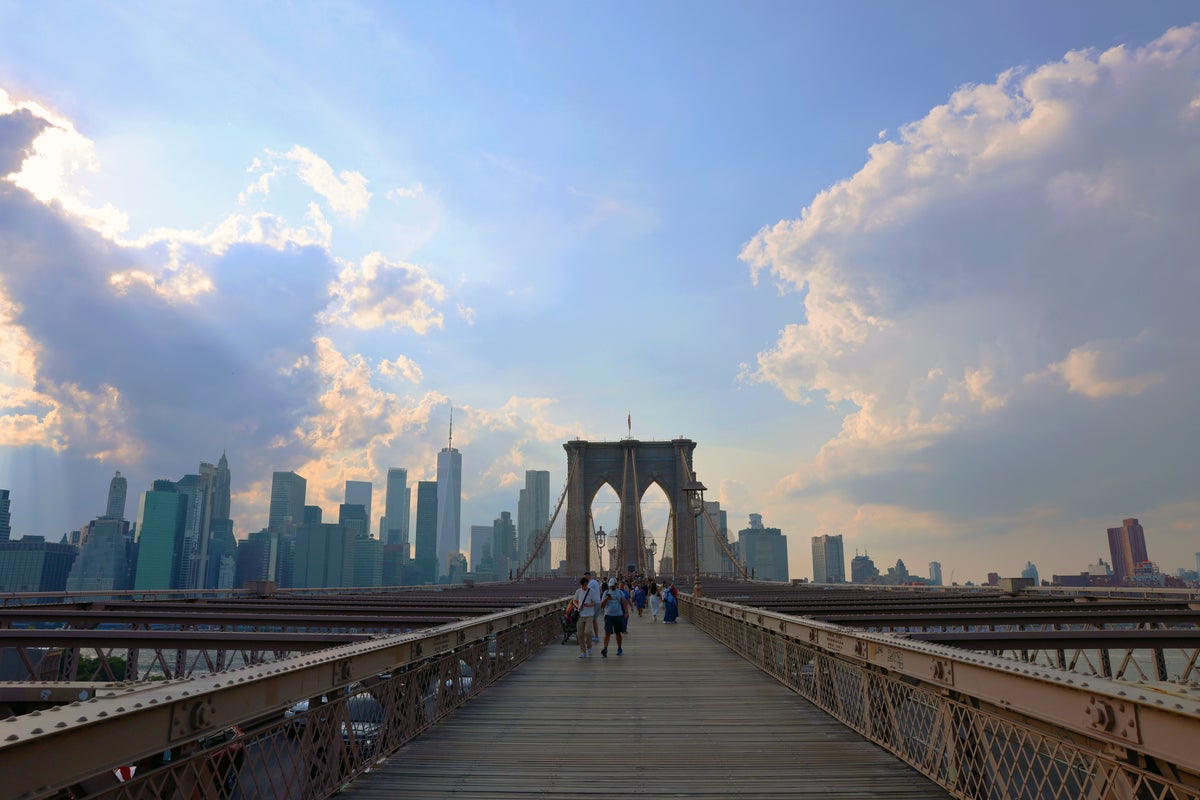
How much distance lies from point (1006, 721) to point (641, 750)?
295 cm

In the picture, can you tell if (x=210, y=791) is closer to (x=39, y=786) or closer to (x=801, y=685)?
(x=39, y=786)

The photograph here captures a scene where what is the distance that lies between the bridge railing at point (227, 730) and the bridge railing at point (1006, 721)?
3.90 m

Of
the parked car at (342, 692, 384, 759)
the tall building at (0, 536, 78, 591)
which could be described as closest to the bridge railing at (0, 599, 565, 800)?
the parked car at (342, 692, 384, 759)

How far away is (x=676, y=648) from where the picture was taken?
15.1 metres

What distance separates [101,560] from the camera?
12362cm

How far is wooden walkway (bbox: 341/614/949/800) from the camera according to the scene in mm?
5031

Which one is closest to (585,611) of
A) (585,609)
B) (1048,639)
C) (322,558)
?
(585,609)

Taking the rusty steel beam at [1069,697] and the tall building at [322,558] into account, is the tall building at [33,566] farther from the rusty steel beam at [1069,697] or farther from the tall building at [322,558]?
the rusty steel beam at [1069,697]

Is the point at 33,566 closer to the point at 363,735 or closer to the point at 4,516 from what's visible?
the point at 4,516

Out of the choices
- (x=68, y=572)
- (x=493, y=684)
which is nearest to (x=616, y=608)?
(x=493, y=684)

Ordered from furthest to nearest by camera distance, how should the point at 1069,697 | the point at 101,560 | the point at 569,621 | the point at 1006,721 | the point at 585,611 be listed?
the point at 101,560 < the point at 569,621 < the point at 585,611 < the point at 1006,721 < the point at 1069,697

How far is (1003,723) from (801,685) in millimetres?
4987

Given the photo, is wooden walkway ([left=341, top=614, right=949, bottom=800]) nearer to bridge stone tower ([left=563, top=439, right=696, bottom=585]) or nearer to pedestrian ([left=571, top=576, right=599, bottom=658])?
pedestrian ([left=571, top=576, right=599, bottom=658])

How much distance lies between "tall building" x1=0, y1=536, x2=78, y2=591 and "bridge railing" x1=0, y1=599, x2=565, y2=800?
136802mm
